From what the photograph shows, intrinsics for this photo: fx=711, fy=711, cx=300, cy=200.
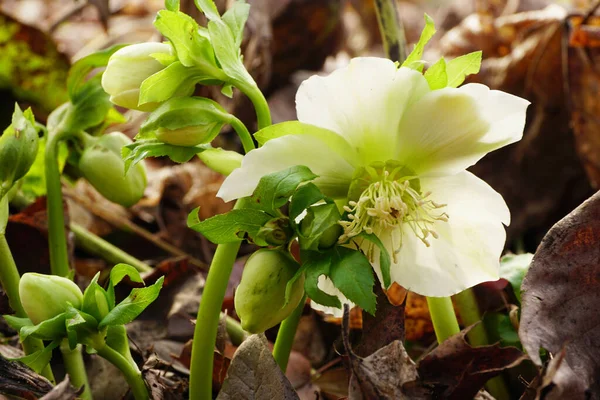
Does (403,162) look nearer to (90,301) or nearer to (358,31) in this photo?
(90,301)

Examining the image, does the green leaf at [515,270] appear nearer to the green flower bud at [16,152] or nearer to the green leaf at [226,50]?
the green leaf at [226,50]

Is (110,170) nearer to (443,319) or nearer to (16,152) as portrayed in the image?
(16,152)

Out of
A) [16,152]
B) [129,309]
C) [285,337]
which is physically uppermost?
[16,152]

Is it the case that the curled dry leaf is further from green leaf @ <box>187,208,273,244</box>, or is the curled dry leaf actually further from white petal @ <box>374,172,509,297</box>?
green leaf @ <box>187,208,273,244</box>

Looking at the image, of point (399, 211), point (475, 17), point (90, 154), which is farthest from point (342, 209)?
point (475, 17)

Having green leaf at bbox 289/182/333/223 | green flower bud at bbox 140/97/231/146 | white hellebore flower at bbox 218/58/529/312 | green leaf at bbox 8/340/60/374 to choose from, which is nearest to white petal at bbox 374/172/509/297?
white hellebore flower at bbox 218/58/529/312

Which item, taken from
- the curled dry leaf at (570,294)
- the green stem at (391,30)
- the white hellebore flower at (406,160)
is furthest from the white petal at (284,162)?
the green stem at (391,30)

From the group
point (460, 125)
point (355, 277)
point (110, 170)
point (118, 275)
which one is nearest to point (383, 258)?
point (355, 277)
